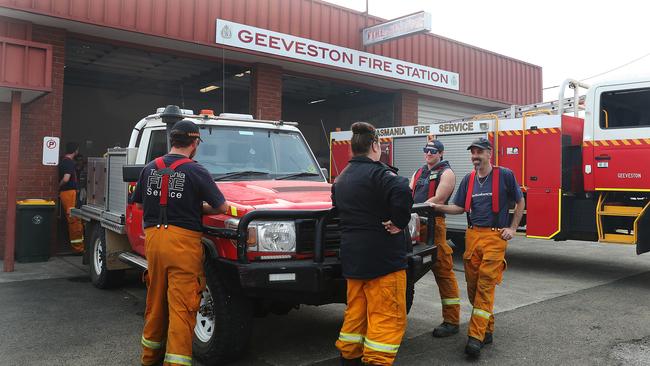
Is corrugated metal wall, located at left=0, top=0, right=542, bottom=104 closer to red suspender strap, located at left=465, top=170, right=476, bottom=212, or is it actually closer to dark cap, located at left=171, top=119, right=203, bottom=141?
dark cap, located at left=171, top=119, right=203, bottom=141

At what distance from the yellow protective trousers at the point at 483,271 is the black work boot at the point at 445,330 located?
370 mm

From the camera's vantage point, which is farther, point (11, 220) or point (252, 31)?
point (252, 31)

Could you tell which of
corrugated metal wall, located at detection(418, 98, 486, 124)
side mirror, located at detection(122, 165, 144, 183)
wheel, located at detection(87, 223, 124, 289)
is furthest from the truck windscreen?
corrugated metal wall, located at detection(418, 98, 486, 124)

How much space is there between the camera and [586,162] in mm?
7906

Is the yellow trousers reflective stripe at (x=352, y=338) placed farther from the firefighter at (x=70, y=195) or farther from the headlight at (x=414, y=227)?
the firefighter at (x=70, y=195)

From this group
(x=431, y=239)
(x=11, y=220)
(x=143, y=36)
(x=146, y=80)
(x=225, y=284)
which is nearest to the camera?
(x=225, y=284)

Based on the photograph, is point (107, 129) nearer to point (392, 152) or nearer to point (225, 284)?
point (392, 152)

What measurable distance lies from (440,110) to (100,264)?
12.1 meters

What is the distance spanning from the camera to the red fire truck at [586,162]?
749cm

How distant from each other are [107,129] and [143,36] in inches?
380

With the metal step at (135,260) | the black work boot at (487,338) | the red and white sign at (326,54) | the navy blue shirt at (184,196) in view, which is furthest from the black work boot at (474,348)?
the red and white sign at (326,54)

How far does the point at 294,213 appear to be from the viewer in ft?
12.1

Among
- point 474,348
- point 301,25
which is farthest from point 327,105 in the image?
point 474,348

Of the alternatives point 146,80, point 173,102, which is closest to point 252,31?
point 146,80
